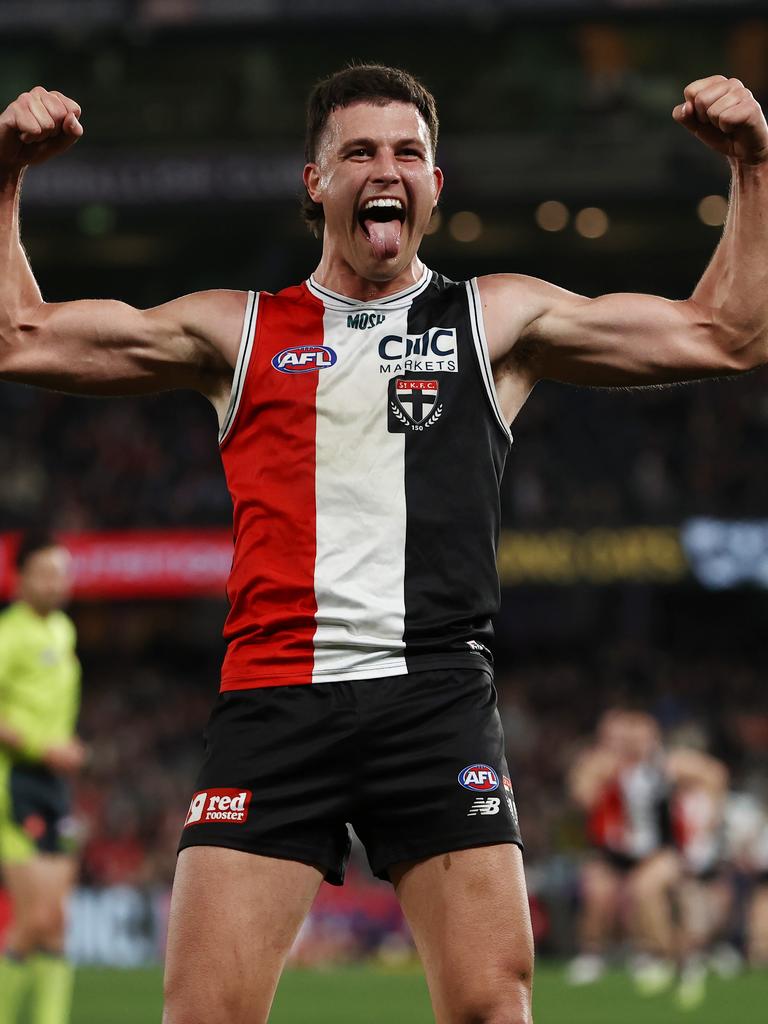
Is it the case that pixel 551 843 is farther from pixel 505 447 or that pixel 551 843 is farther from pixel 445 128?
pixel 505 447

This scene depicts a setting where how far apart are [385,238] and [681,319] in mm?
647

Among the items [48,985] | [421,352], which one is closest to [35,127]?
[421,352]

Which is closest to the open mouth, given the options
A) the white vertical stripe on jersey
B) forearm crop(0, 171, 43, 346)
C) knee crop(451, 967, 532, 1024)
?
the white vertical stripe on jersey

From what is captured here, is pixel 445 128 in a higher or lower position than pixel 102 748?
higher

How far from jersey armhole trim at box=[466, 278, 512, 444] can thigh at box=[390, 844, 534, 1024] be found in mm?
883

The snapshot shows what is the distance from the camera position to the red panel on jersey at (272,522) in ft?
11.2

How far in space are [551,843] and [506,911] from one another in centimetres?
1417

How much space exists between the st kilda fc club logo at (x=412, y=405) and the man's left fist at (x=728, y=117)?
75 centimetres

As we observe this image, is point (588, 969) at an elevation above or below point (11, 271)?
below

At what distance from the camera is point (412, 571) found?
11.2ft

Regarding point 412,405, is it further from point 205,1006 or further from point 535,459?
point 535,459

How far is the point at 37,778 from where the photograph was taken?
782cm

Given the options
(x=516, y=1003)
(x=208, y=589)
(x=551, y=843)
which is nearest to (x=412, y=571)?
(x=516, y=1003)

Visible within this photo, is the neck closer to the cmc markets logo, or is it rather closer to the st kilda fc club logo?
the cmc markets logo
